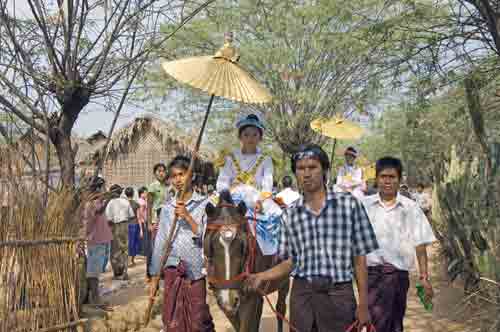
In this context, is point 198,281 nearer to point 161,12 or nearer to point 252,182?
point 252,182

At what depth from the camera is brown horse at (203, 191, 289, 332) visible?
3.52 meters

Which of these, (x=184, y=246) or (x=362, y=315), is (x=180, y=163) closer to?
(x=184, y=246)

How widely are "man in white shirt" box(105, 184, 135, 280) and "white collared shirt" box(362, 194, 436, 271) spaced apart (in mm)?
7434

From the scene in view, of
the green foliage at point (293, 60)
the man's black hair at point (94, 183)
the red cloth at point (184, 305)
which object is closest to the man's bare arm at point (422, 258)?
the red cloth at point (184, 305)

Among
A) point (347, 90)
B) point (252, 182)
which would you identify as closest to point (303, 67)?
point (347, 90)

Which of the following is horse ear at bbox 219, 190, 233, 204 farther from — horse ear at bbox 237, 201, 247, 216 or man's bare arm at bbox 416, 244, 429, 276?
man's bare arm at bbox 416, 244, 429, 276

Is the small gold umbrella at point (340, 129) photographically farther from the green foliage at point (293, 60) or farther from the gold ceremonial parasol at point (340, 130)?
the green foliage at point (293, 60)

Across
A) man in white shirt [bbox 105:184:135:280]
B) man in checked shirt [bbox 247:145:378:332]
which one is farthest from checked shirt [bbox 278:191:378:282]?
man in white shirt [bbox 105:184:135:280]

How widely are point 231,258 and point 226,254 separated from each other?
0.16ft

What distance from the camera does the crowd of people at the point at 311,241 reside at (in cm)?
299

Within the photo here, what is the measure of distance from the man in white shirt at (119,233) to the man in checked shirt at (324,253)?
8.09 metres

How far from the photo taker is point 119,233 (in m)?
10.7

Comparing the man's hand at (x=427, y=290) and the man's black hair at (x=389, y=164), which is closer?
the man's hand at (x=427, y=290)

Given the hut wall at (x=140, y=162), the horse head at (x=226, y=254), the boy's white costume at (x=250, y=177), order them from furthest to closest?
1. the hut wall at (x=140, y=162)
2. the boy's white costume at (x=250, y=177)
3. the horse head at (x=226, y=254)
